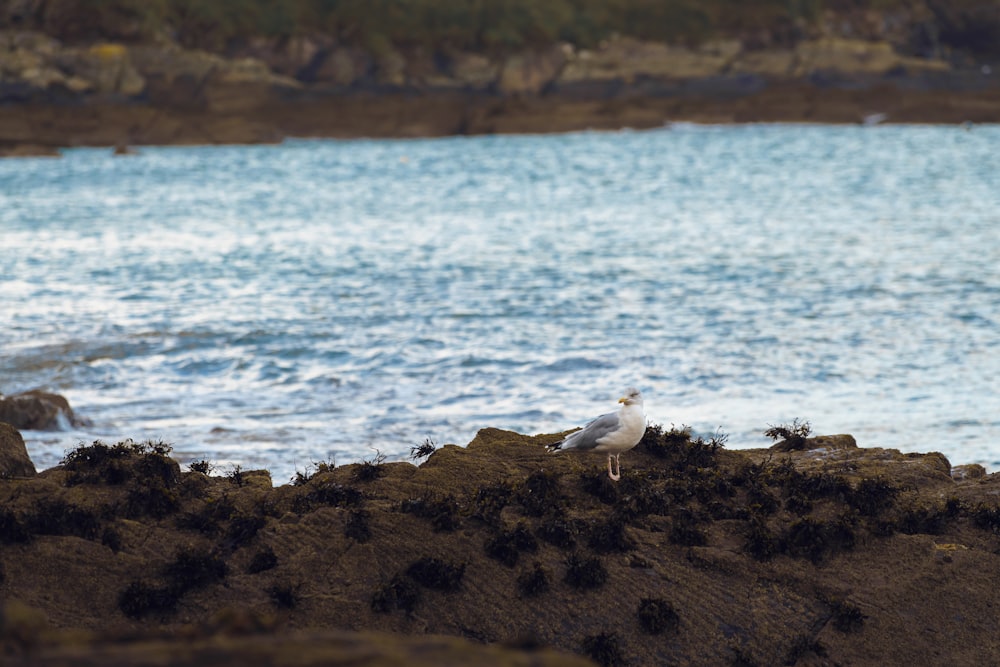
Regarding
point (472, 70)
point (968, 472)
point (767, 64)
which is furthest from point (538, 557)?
point (767, 64)

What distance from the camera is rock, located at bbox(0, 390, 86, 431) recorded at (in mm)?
12664

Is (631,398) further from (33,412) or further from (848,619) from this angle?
(33,412)

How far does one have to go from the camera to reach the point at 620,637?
6805 millimetres

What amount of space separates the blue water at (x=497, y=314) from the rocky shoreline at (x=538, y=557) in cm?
351

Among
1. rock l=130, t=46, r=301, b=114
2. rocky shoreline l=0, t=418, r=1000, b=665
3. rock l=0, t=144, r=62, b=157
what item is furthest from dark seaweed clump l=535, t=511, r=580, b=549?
rock l=130, t=46, r=301, b=114

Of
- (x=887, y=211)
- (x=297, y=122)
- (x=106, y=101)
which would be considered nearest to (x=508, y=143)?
(x=297, y=122)

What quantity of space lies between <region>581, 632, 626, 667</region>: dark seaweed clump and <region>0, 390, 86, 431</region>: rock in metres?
8.00

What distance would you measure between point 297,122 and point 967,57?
63.6 meters

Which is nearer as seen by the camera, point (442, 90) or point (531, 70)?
point (442, 90)

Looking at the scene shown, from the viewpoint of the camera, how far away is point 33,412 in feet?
41.8

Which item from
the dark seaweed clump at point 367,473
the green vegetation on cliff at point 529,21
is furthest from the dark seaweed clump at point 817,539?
the green vegetation on cliff at point 529,21

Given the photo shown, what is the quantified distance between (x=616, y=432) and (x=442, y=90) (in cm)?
10601

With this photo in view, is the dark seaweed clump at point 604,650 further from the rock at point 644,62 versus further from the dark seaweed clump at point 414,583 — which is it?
the rock at point 644,62

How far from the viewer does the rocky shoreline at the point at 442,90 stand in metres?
92.6
